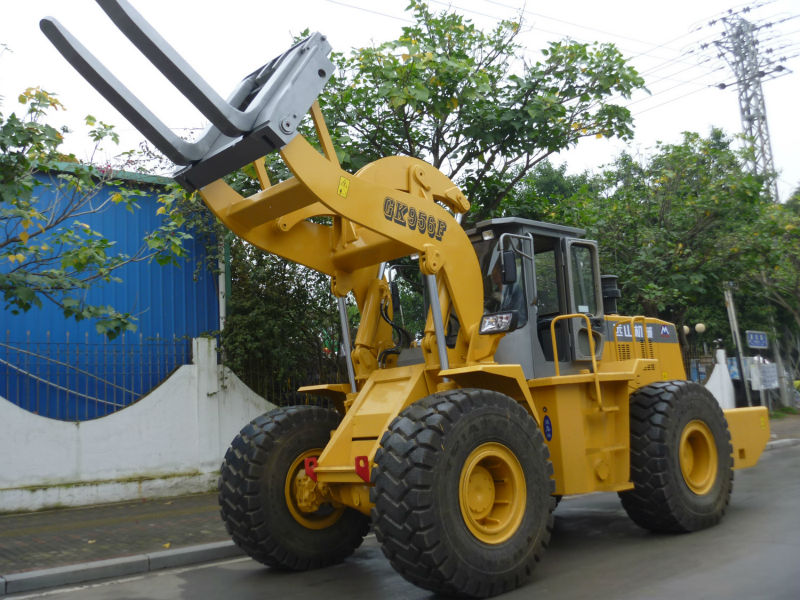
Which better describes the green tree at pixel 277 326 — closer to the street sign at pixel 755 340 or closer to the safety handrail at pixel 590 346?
the safety handrail at pixel 590 346

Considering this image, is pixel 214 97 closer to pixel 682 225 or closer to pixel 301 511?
pixel 301 511

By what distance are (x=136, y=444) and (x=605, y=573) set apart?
7.46 meters

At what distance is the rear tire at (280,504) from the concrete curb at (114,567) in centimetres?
138

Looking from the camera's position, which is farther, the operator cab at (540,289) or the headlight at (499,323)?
the operator cab at (540,289)

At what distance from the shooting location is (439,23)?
11.0 meters

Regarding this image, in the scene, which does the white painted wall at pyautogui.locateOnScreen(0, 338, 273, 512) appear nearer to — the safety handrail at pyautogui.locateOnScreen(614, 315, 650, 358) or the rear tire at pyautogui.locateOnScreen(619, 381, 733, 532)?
the safety handrail at pyautogui.locateOnScreen(614, 315, 650, 358)

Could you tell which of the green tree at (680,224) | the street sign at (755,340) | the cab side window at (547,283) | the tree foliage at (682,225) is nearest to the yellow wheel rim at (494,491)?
the cab side window at (547,283)

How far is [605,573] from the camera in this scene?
5699mm

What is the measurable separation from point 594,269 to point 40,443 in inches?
302

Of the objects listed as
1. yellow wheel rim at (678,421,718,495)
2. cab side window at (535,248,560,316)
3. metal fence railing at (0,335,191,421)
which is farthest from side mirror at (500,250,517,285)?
metal fence railing at (0,335,191,421)

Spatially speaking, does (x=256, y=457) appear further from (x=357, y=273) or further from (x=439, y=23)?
(x=439, y=23)

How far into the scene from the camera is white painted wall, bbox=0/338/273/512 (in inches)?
386

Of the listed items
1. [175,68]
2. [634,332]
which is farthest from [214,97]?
[634,332]

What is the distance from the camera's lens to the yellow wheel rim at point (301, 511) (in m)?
6.33
